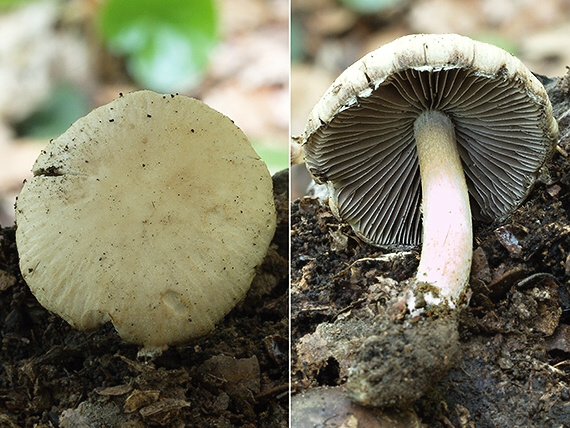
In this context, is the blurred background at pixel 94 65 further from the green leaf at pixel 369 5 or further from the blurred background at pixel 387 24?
the green leaf at pixel 369 5

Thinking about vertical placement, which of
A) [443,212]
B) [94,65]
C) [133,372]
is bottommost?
[133,372]

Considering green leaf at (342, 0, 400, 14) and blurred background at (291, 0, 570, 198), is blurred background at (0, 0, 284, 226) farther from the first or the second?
green leaf at (342, 0, 400, 14)

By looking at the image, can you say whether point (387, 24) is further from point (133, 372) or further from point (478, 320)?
point (133, 372)

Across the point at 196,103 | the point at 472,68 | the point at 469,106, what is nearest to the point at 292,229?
the point at 196,103

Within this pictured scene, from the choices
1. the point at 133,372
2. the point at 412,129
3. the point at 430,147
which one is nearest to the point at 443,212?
the point at 430,147

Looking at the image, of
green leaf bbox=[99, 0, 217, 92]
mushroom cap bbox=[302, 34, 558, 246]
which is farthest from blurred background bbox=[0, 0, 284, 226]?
mushroom cap bbox=[302, 34, 558, 246]

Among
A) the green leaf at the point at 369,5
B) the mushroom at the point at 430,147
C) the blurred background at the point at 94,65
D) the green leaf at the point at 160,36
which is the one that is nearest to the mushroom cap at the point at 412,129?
the mushroom at the point at 430,147
